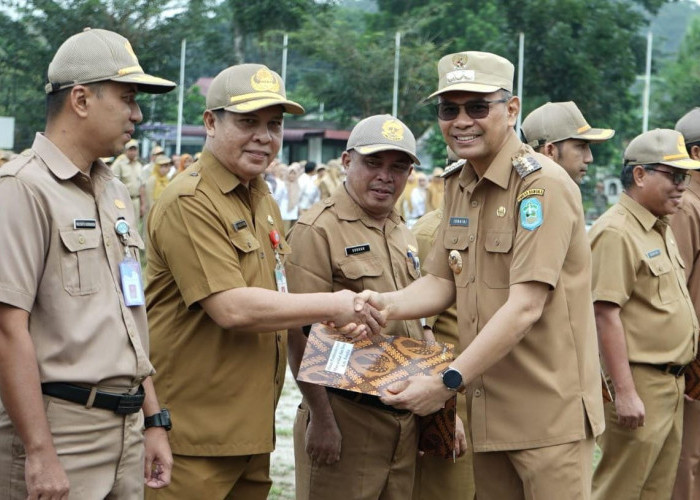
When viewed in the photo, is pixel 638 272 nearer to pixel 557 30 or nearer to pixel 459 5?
pixel 557 30

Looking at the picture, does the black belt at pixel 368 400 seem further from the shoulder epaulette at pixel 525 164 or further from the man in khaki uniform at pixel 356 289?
the shoulder epaulette at pixel 525 164

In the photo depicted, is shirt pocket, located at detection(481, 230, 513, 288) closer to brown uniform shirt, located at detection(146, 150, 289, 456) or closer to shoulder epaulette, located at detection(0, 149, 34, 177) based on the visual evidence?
brown uniform shirt, located at detection(146, 150, 289, 456)

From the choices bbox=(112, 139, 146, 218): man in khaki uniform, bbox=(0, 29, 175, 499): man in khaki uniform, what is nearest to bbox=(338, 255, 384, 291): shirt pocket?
bbox=(0, 29, 175, 499): man in khaki uniform

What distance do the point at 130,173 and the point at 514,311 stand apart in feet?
61.4

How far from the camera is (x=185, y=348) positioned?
14.1 feet

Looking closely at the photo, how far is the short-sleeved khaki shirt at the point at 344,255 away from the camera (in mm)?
4879

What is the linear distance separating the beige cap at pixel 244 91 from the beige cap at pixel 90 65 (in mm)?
735

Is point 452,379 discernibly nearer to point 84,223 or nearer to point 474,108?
point 474,108

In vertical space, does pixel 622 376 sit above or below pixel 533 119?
below

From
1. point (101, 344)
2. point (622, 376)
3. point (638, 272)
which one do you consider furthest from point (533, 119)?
point (101, 344)

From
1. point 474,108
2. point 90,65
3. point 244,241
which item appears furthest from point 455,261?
point 90,65

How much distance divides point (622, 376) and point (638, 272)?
591 millimetres

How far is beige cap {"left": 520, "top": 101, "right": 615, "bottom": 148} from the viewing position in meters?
6.22

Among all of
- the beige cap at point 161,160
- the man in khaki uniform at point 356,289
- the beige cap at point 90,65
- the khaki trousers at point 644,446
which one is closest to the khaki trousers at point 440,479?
the man in khaki uniform at point 356,289
